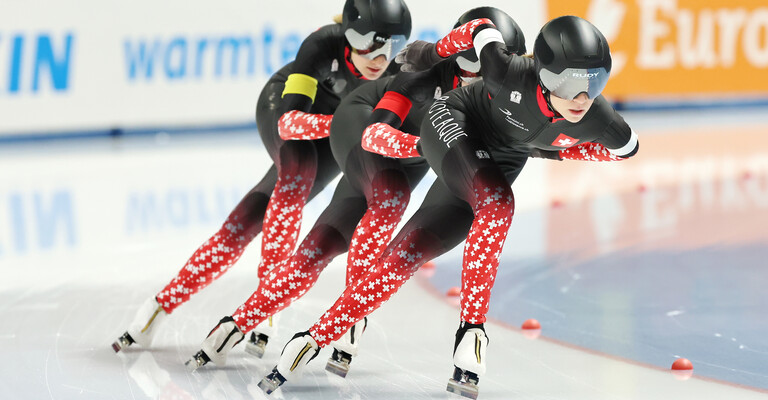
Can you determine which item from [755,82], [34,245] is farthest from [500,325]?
[755,82]

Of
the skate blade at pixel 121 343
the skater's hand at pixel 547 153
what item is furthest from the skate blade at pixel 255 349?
the skater's hand at pixel 547 153

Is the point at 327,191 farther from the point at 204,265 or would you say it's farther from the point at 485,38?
the point at 485,38

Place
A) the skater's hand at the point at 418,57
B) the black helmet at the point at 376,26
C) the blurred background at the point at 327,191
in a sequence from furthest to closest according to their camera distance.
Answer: the blurred background at the point at 327,191
the black helmet at the point at 376,26
the skater's hand at the point at 418,57

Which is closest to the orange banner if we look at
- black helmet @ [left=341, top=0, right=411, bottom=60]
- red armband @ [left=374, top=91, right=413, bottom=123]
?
black helmet @ [left=341, top=0, right=411, bottom=60]

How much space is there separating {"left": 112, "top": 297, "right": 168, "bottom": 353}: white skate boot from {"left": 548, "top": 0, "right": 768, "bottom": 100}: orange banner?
9.18m

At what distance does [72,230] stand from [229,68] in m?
4.51

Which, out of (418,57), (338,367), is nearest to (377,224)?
(338,367)

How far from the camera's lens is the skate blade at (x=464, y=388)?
3400 millimetres

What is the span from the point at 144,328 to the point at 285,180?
851 mm

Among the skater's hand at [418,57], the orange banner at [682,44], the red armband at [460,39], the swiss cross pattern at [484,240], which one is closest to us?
the swiss cross pattern at [484,240]

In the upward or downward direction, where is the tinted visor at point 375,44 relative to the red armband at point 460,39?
upward

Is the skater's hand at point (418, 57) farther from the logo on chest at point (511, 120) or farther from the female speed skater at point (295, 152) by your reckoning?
the logo on chest at point (511, 120)

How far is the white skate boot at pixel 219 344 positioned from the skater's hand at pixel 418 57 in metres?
A: 1.22

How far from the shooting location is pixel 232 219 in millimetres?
4160
